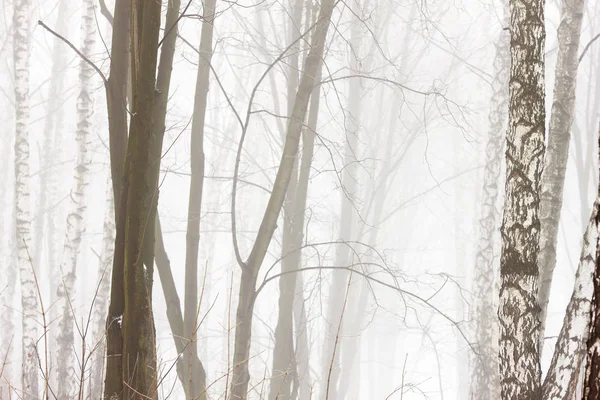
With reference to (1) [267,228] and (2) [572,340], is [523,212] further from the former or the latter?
(1) [267,228]

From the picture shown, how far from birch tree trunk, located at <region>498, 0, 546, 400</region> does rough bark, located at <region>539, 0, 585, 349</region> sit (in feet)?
4.25

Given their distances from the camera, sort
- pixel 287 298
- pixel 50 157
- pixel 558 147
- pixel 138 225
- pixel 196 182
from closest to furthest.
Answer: pixel 138 225, pixel 558 147, pixel 196 182, pixel 287 298, pixel 50 157

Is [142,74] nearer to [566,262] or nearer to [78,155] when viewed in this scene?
[78,155]

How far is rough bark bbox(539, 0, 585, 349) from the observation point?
15.9ft

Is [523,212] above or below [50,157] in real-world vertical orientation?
below

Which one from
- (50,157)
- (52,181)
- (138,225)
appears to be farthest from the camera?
(52,181)

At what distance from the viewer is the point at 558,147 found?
5.02 m

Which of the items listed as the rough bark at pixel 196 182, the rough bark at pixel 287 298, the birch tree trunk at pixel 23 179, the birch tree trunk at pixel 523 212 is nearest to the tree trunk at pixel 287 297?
the rough bark at pixel 287 298

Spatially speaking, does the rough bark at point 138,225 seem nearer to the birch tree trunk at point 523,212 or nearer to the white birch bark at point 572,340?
the birch tree trunk at point 523,212

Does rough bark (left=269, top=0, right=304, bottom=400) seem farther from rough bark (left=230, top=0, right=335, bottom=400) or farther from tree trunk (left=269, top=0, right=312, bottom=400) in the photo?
rough bark (left=230, top=0, right=335, bottom=400)

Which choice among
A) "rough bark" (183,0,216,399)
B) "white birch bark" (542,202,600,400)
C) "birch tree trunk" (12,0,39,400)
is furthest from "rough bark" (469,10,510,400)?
"birch tree trunk" (12,0,39,400)

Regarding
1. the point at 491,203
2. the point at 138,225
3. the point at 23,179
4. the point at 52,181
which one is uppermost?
the point at 52,181

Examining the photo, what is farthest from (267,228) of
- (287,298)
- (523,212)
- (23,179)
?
(23,179)

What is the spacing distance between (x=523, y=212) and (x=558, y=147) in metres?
1.86
